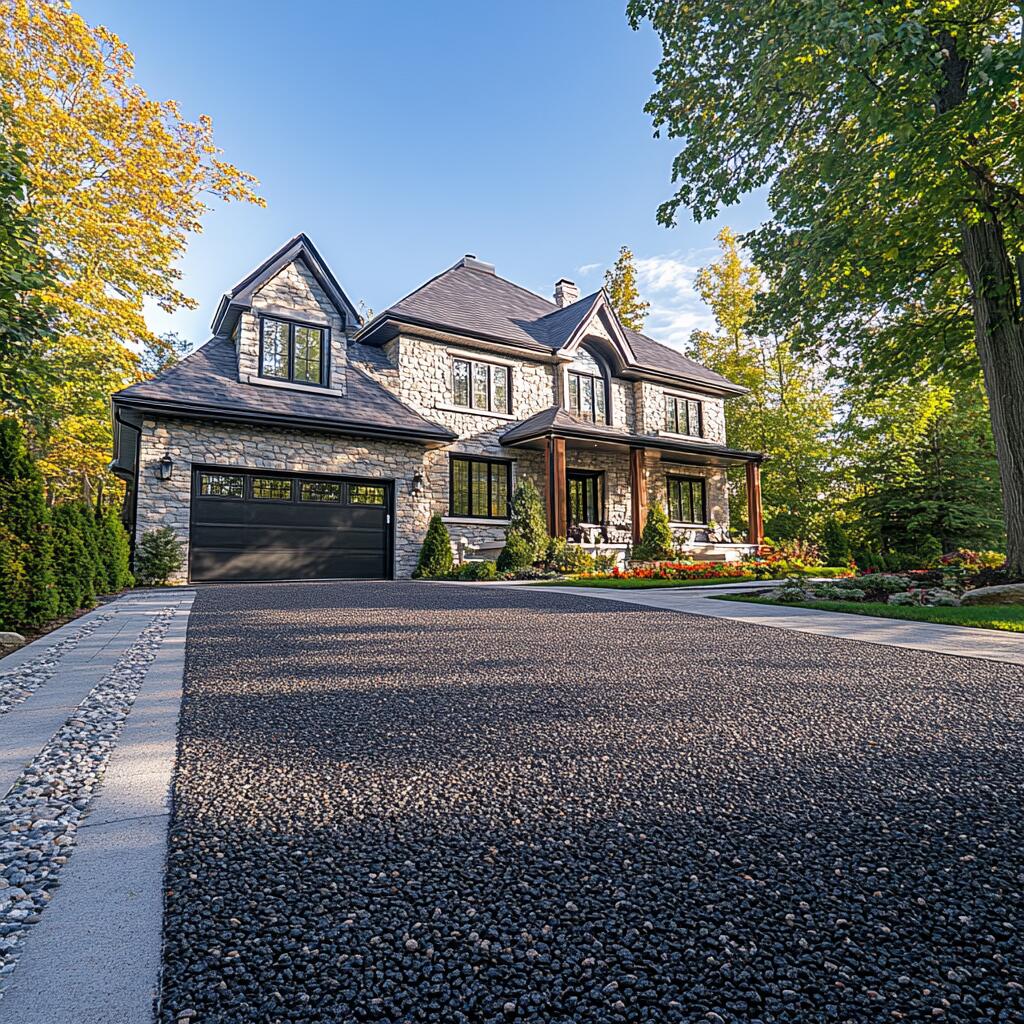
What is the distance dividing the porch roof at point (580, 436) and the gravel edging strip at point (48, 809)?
11945mm

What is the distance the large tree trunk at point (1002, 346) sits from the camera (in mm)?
7992

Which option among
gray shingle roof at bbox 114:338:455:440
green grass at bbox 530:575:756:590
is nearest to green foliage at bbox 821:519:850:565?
green grass at bbox 530:575:756:590

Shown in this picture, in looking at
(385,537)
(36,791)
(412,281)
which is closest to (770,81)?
(36,791)

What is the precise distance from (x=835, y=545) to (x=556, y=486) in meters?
7.10

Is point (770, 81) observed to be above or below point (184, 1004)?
above

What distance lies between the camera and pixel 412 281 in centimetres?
1986

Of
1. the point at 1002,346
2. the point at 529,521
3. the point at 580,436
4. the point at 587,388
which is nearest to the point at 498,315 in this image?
the point at 587,388

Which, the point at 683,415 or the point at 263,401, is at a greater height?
the point at 683,415

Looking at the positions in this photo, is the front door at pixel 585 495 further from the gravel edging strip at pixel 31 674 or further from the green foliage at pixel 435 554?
the gravel edging strip at pixel 31 674

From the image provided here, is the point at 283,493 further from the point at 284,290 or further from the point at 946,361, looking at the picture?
the point at 946,361

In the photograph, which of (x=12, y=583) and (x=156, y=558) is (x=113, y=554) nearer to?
(x=156, y=558)

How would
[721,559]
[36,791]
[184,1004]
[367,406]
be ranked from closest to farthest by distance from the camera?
Result: [184,1004] < [36,791] < [367,406] < [721,559]

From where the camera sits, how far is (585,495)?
17.6 meters

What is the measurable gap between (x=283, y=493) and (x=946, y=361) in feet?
40.8
